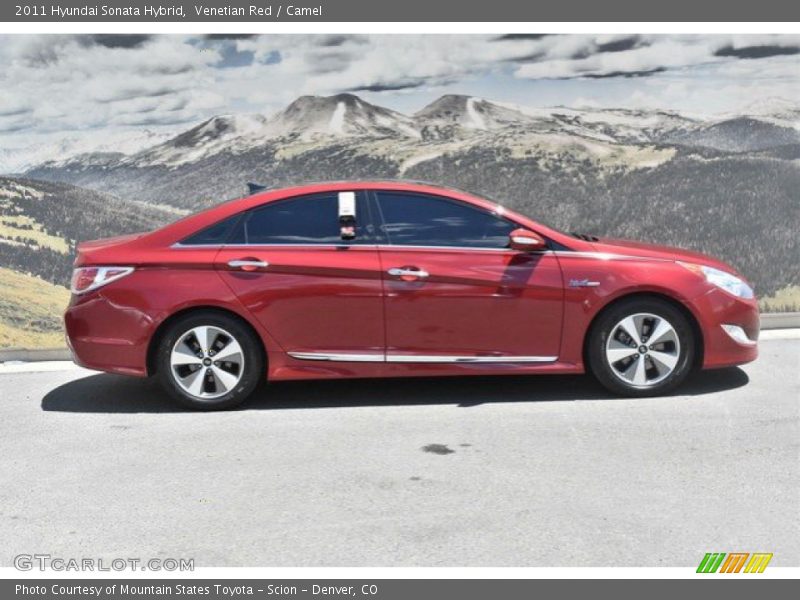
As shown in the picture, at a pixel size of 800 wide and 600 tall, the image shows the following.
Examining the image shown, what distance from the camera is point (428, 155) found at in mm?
10828

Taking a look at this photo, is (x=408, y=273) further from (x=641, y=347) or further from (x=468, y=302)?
(x=641, y=347)

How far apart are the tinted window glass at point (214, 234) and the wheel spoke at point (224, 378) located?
82 cm

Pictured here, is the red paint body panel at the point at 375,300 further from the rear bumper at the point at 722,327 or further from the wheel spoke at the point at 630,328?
the wheel spoke at the point at 630,328

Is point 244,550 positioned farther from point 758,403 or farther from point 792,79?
point 792,79

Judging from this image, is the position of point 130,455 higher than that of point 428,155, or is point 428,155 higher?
point 428,155

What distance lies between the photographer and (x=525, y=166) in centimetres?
1091

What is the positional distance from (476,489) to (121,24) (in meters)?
6.15

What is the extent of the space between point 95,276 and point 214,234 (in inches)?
31.7

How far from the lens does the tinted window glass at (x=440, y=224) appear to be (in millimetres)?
6883

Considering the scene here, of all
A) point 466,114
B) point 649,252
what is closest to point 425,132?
point 466,114

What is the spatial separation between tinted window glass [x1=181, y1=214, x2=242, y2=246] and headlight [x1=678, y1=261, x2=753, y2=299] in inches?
115

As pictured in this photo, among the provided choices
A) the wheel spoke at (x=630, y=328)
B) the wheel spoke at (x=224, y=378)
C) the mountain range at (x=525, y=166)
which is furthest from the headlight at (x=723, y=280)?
the mountain range at (x=525, y=166)

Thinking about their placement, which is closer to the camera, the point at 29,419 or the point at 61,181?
the point at 29,419

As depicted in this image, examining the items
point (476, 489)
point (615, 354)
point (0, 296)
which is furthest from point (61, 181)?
point (476, 489)
